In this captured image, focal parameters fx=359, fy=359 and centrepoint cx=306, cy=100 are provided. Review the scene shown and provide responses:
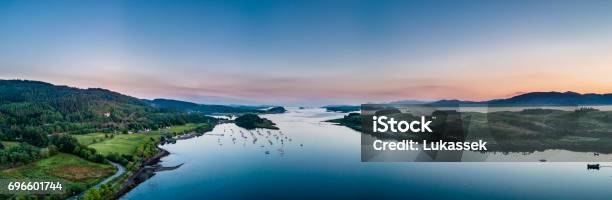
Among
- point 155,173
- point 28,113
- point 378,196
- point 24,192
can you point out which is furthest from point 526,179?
point 28,113

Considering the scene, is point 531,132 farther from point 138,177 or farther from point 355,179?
point 138,177

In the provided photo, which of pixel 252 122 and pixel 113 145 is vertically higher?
pixel 252 122

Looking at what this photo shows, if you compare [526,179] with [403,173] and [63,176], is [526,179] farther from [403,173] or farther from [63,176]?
[63,176]

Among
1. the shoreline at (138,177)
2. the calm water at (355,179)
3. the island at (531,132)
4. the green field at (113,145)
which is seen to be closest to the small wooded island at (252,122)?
the island at (531,132)

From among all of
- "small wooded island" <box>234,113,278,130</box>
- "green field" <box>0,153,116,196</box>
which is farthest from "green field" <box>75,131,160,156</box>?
"small wooded island" <box>234,113,278,130</box>

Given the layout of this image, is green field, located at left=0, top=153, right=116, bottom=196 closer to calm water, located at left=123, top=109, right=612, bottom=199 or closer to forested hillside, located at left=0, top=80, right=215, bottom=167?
forested hillside, located at left=0, top=80, right=215, bottom=167

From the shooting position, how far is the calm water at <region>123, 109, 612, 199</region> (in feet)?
121

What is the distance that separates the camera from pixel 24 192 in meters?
32.1

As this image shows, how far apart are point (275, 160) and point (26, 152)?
3274cm

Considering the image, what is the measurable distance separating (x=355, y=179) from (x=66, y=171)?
34349 millimetres

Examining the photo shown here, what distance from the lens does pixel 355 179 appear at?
4300 centimetres

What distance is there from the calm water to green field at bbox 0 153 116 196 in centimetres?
579

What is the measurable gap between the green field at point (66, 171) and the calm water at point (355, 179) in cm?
579

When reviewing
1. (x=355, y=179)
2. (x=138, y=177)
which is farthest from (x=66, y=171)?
(x=355, y=179)
